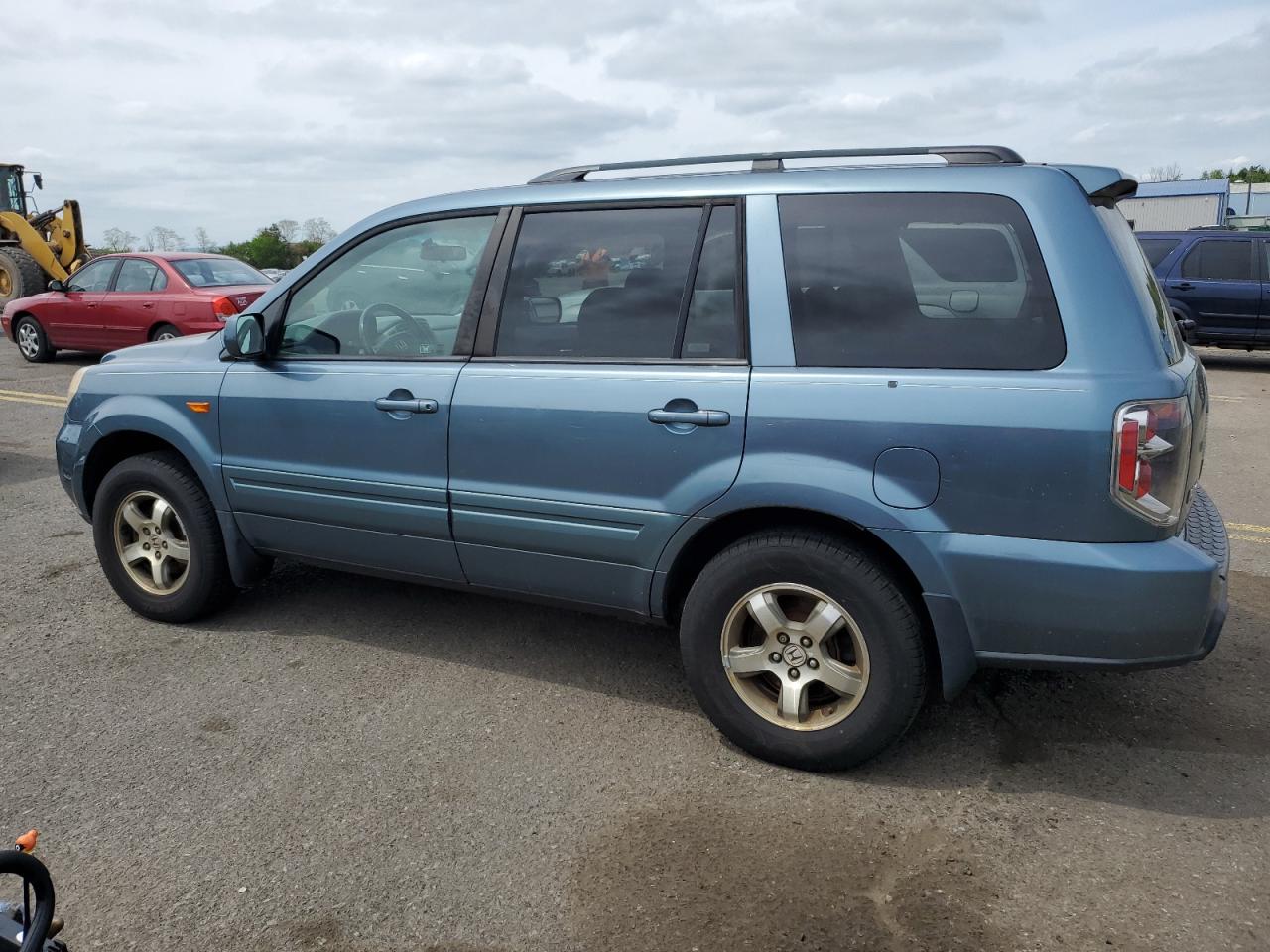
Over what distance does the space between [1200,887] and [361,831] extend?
226 cm

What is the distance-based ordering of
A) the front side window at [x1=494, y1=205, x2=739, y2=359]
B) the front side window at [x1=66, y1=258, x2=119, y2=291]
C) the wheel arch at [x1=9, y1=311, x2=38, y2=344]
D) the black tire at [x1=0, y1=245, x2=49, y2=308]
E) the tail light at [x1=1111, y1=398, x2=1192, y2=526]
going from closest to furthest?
the tail light at [x1=1111, y1=398, x2=1192, y2=526], the front side window at [x1=494, y1=205, x2=739, y2=359], the front side window at [x1=66, y1=258, x2=119, y2=291], the wheel arch at [x1=9, y1=311, x2=38, y2=344], the black tire at [x1=0, y1=245, x2=49, y2=308]

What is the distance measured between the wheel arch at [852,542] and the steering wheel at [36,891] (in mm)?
2090

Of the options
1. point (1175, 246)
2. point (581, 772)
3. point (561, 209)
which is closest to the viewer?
point (581, 772)

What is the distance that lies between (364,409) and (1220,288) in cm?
1271

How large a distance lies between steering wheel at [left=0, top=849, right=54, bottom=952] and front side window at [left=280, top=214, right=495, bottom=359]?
98.3 inches

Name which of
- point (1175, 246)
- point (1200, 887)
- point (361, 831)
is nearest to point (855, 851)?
point (1200, 887)

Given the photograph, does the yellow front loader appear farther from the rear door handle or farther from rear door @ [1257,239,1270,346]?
rear door @ [1257,239,1270,346]

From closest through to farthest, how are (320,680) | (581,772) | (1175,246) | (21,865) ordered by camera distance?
(21,865)
(581,772)
(320,680)
(1175,246)

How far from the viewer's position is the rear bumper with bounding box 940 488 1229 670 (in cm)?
285

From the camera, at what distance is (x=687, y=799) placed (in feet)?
10.4

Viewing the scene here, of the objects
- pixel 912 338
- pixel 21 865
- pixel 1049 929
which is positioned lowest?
pixel 1049 929

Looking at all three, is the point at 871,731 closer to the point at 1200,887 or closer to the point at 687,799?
the point at 687,799

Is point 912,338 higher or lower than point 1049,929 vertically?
higher

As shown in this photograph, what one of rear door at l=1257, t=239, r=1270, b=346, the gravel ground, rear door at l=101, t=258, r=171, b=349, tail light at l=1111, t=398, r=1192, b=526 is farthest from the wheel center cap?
rear door at l=1257, t=239, r=1270, b=346
